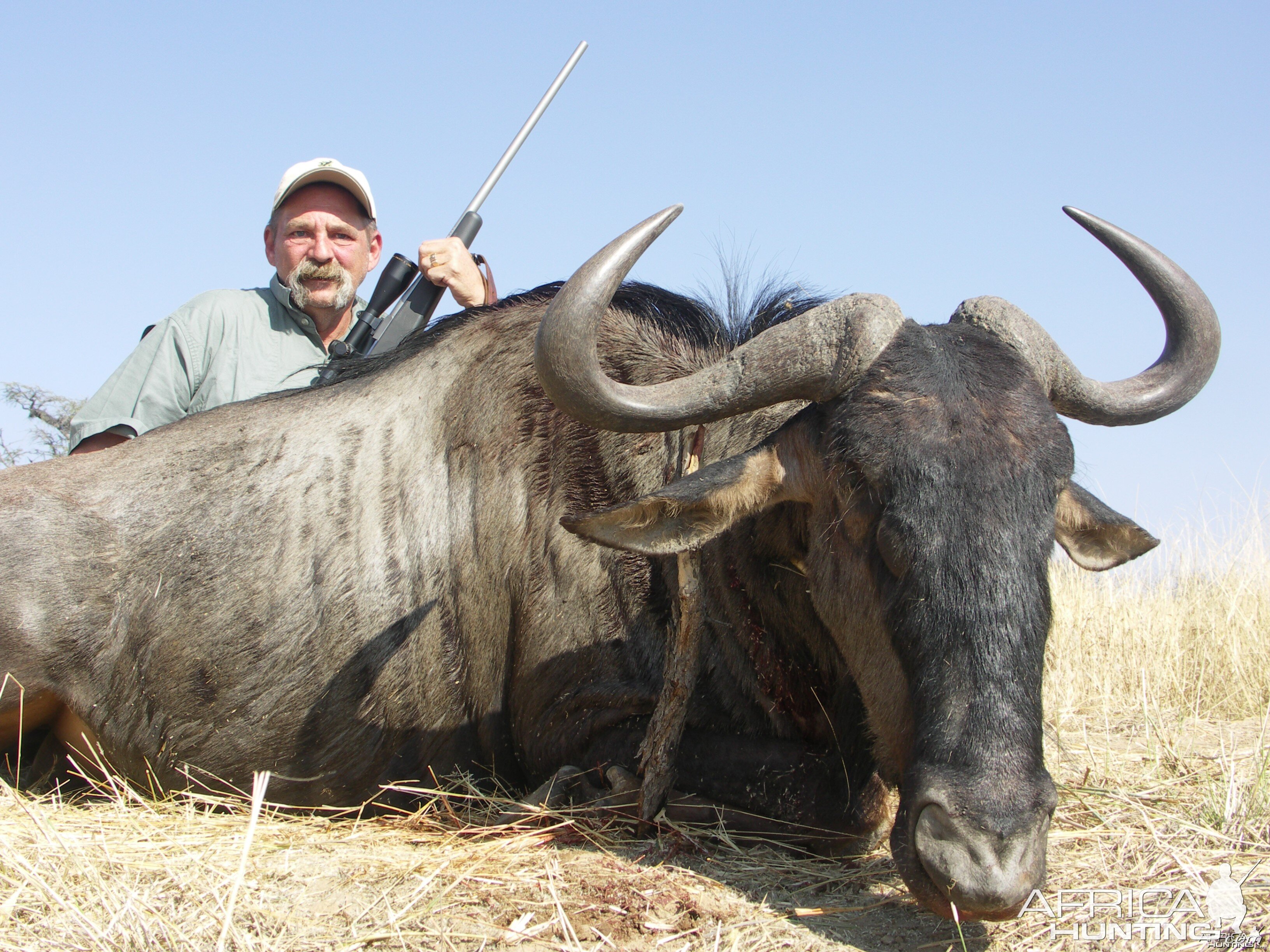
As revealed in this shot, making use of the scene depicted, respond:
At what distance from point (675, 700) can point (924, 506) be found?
1204 mm

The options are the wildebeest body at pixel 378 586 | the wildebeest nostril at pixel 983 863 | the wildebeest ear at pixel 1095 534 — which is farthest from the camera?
the wildebeest body at pixel 378 586

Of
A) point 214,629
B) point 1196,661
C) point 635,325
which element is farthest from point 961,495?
point 1196,661

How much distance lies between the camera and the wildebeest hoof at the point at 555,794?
367cm

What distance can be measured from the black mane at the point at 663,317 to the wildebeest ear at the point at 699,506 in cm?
91

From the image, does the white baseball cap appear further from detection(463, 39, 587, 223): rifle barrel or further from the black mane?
the black mane

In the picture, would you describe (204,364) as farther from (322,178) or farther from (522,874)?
(522,874)

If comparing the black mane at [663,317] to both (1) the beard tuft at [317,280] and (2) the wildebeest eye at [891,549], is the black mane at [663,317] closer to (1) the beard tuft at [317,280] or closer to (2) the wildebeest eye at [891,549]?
(2) the wildebeest eye at [891,549]

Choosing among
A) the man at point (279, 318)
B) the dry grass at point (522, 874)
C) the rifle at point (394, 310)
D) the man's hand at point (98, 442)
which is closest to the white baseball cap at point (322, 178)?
the man at point (279, 318)

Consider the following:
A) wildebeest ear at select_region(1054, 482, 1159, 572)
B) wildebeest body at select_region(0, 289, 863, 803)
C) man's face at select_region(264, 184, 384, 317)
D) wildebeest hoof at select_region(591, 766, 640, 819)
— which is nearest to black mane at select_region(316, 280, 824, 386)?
wildebeest body at select_region(0, 289, 863, 803)

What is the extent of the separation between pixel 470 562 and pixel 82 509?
1.91 meters

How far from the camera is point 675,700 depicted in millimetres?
3580

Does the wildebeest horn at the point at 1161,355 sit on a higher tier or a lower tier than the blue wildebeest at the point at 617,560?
higher

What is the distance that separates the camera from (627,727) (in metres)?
3.86

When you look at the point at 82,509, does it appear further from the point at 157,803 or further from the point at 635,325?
the point at 635,325
